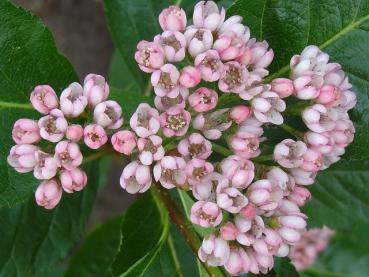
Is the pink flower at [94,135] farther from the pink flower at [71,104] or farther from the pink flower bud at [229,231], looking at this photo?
the pink flower bud at [229,231]

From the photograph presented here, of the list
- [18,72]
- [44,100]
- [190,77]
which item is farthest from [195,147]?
[18,72]

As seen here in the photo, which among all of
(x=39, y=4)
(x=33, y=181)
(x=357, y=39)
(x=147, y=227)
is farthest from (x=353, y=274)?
(x=39, y=4)

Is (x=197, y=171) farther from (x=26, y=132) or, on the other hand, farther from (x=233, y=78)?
(x=26, y=132)

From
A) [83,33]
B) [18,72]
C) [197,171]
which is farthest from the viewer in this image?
[83,33]

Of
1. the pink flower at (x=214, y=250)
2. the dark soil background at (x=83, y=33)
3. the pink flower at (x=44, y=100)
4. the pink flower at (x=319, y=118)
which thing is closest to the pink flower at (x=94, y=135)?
the pink flower at (x=44, y=100)

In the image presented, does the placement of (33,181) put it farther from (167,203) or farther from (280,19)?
(280,19)

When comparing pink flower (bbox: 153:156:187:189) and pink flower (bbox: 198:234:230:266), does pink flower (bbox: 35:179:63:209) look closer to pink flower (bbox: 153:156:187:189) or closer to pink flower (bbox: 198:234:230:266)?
pink flower (bbox: 153:156:187:189)

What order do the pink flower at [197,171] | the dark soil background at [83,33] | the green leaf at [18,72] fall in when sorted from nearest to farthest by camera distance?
the pink flower at [197,171] < the green leaf at [18,72] < the dark soil background at [83,33]
